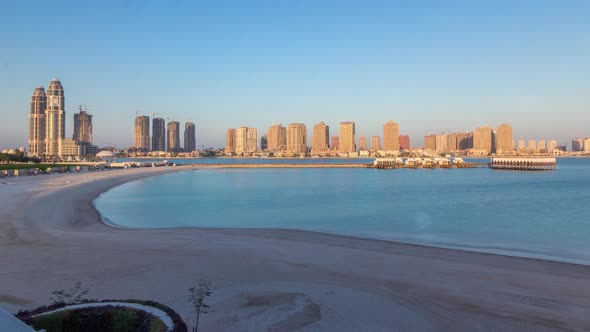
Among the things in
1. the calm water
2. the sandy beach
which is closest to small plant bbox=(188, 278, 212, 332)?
the sandy beach

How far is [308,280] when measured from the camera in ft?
35.9

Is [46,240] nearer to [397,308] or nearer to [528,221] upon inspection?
[397,308]

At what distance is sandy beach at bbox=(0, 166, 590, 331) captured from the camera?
8.20 metres

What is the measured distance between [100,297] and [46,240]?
28.6 feet

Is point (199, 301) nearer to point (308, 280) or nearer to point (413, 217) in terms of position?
point (308, 280)

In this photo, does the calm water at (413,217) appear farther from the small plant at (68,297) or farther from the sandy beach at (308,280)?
the small plant at (68,297)

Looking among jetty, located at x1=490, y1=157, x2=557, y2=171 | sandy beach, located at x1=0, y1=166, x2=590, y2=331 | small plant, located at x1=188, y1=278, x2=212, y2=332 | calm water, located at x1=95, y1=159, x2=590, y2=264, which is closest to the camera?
small plant, located at x1=188, y1=278, x2=212, y2=332

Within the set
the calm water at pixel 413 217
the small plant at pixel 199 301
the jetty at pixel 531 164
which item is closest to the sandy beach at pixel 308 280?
the small plant at pixel 199 301

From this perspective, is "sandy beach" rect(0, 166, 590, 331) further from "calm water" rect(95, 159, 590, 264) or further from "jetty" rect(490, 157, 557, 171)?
"jetty" rect(490, 157, 557, 171)

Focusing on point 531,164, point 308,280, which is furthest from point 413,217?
point 531,164

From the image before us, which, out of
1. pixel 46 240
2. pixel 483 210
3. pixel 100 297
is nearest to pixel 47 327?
pixel 100 297

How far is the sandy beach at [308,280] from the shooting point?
8195 mm

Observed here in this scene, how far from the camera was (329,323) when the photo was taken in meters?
7.94

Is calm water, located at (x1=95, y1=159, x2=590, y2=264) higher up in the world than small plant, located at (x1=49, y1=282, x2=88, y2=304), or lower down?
lower down
